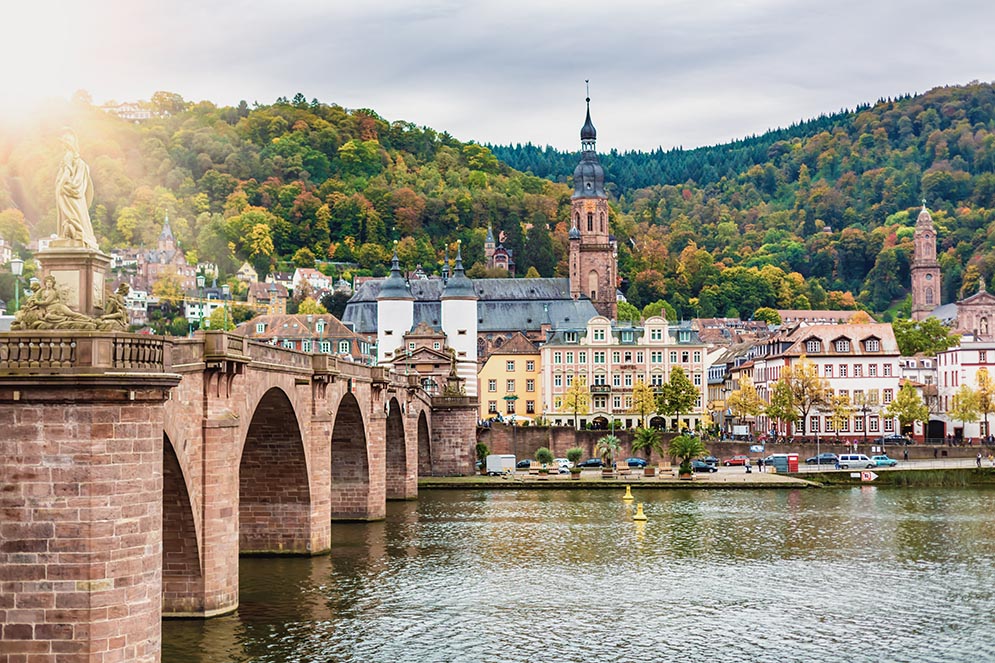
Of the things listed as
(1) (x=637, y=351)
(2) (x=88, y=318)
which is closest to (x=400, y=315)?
(1) (x=637, y=351)

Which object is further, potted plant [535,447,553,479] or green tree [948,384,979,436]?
green tree [948,384,979,436]

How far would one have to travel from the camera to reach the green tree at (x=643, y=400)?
11731 cm

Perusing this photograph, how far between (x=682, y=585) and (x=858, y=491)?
4151 cm

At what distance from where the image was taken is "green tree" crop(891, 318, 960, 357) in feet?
465

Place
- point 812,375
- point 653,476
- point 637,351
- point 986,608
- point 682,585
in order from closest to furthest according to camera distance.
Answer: point 986,608, point 682,585, point 653,476, point 812,375, point 637,351

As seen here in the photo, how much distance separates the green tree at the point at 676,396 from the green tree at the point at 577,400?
21.8 ft

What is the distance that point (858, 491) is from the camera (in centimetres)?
8256

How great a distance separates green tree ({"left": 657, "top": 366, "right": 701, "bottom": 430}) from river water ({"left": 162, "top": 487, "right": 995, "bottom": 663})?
47.3 meters

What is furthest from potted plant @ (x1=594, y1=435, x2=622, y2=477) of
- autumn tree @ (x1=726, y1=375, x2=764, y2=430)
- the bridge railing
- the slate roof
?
the bridge railing

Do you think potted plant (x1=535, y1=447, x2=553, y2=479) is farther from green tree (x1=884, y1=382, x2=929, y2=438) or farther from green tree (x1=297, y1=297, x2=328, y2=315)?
green tree (x1=297, y1=297, x2=328, y2=315)

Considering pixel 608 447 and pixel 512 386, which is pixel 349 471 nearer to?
pixel 608 447

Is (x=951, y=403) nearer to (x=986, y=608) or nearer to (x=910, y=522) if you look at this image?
(x=910, y=522)

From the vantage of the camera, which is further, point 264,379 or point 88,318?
point 264,379

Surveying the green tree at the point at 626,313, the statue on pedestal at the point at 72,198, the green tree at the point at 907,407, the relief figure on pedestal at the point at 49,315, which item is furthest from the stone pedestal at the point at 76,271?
the green tree at the point at 626,313
